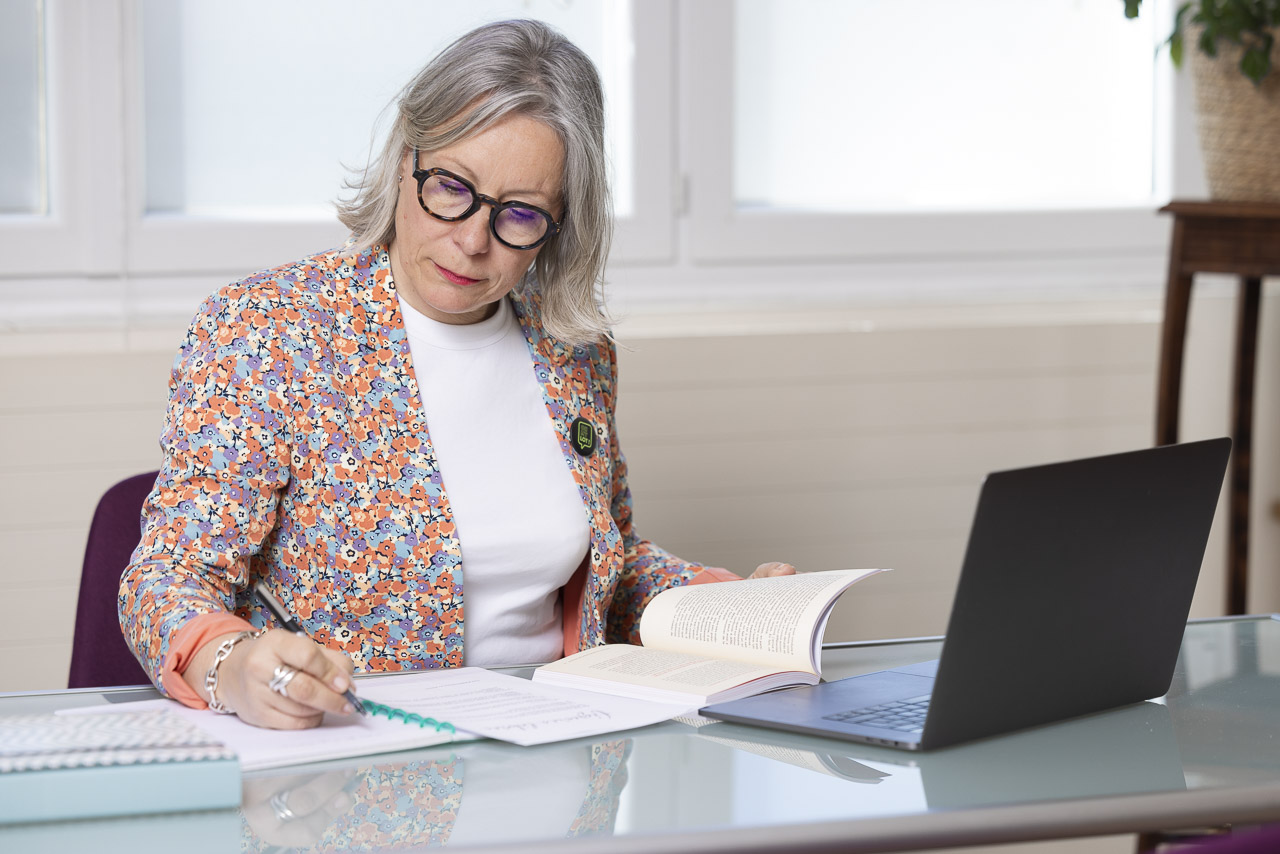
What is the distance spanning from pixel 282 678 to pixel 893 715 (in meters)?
0.49

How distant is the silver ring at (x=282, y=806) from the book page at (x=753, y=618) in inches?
19.6

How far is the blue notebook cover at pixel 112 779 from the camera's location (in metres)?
0.88

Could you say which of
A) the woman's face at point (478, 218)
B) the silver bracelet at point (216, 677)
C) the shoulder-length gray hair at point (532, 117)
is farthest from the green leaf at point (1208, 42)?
the silver bracelet at point (216, 677)

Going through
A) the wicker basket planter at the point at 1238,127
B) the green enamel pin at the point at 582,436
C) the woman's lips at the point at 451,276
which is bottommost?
the green enamel pin at the point at 582,436

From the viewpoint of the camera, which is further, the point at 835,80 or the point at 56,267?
the point at 835,80

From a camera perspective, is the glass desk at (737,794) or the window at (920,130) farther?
the window at (920,130)

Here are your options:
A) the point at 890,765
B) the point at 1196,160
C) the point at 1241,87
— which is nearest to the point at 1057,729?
the point at 890,765

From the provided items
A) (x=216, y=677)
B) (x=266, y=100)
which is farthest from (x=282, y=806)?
(x=266, y=100)

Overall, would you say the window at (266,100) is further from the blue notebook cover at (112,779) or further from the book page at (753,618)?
the blue notebook cover at (112,779)

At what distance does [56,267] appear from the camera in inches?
96.9

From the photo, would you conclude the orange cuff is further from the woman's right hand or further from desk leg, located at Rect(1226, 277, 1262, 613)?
desk leg, located at Rect(1226, 277, 1262, 613)

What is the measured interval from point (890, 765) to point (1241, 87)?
1919 millimetres

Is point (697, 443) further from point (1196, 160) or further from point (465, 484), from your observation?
point (1196, 160)

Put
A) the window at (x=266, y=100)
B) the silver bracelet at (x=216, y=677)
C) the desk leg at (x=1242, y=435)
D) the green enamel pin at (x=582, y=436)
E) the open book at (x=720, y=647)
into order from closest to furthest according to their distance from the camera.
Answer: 1. the silver bracelet at (x=216, y=677)
2. the open book at (x=720, y=647)
3. the green enamel pin at (x=582, y=436)
4. the window at (x=266, y=100)
5. the desk leg at (x=1242, y=435)
